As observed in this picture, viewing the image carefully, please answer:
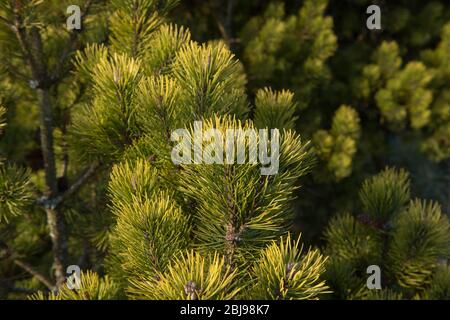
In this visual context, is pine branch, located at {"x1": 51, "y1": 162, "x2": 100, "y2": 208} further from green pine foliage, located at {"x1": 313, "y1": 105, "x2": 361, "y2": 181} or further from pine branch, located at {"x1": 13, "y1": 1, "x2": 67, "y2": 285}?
green pine foliage, located at {"x1": 313, "y1": 105, "x2": 361, "y2": 181}

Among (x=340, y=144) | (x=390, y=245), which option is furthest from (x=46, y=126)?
(x=340, y=144)

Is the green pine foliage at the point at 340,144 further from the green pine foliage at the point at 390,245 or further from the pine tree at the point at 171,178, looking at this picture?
the pine tree at the point at 171,178

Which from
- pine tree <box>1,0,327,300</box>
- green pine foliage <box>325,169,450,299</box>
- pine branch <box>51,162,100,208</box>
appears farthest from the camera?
pine branch <box>51,162,100,208</box>

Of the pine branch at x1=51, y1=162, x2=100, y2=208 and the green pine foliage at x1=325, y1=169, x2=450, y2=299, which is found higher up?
the pine branch at x1=51, y1=162, x2=100, y2=208

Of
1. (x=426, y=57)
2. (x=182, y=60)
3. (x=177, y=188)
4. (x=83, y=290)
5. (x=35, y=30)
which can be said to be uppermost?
(x=426, y=57)

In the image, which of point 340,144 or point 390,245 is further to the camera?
point 340,144

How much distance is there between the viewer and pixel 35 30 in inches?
59.1

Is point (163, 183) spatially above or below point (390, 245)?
above

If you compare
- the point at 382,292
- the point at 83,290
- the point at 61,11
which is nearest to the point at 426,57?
the point at 382,292

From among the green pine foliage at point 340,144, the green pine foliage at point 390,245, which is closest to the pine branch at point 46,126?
the green pine foliage at point 390,245

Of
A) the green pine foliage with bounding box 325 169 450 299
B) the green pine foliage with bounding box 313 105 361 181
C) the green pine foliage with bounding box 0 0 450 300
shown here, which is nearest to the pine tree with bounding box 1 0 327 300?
the green pine foliage with bounding box 0 0 450 300

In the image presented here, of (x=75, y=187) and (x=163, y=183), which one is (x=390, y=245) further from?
(x=75, y=187)
